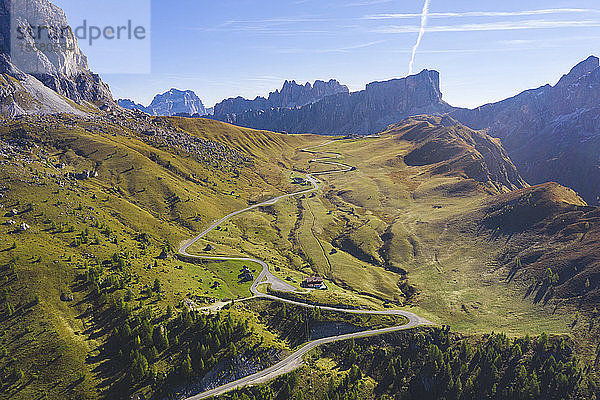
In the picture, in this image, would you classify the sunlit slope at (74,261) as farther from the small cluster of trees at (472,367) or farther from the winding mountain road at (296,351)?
the small cluster of trees at (472,367)

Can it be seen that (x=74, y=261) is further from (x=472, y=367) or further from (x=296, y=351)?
(x=472, y=367)

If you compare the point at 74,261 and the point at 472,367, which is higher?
the point at 74,261

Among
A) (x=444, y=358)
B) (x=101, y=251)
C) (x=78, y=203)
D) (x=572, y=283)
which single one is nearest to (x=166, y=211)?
(x=78, y=203)

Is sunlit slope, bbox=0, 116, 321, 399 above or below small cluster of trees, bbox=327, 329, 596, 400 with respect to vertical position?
above

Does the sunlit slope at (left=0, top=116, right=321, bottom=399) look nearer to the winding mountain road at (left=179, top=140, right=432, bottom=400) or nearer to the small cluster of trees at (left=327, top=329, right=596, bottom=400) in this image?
the winding mountain road at (left=179, top=140, right=432, bottom=400)

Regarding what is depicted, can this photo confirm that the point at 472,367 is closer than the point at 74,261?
Yes

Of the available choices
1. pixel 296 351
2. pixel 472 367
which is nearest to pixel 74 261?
pixel 296 351

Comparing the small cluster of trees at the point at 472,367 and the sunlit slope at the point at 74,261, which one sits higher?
the sunlit slope at the point at 74,261

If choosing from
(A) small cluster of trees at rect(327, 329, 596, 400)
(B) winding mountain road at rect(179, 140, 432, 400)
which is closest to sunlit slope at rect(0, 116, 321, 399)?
(B) winding mountain road at rect(179, 140, 432, 400)

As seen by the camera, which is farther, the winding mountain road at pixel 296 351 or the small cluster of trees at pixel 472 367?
the small cluster of trees at pixel 472 367

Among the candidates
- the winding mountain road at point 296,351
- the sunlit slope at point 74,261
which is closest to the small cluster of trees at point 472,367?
the winding mountain road at point 296,351

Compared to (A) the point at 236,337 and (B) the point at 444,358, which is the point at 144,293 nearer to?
(A) the point at 236,337
